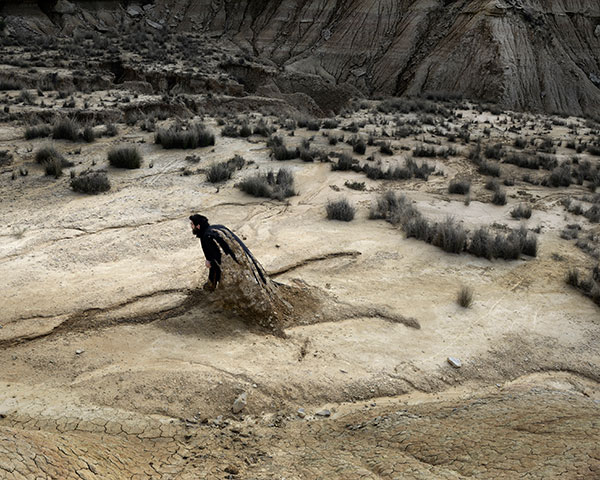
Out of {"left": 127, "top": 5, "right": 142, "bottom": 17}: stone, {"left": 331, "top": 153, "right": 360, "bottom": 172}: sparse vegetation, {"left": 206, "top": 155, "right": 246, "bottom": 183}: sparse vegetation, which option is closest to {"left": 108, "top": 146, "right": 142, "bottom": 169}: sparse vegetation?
{"left": 206, "top": 155, "right": 246, "bottom": 183}: sparse vegetation

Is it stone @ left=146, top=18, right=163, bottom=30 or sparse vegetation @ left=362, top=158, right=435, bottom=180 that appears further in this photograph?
stone @ left=146, top=18, right=163, bottom=30

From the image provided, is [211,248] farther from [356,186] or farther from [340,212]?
[356,186]

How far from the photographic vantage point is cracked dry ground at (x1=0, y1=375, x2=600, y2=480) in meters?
3.16

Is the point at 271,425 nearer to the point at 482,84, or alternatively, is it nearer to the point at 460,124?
the point at 460,124

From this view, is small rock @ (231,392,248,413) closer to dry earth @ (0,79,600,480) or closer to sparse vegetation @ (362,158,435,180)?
dry earth @ (0,79,600,480)

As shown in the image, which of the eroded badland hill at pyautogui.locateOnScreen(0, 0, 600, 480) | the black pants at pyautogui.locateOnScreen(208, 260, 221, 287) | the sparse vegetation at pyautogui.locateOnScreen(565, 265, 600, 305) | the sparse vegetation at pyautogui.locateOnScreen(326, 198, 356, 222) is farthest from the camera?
the sparse vegetation at pyautogui.locateOnScreen(326, 198, 356, 222)

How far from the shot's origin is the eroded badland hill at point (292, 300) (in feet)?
12.6

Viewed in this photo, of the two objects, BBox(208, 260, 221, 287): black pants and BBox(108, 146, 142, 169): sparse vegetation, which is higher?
BBox(108, 146, 142, 169): sparse vegetation

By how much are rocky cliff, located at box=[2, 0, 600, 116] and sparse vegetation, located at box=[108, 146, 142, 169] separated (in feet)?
73.2

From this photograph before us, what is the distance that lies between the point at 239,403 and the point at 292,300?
7.05ft

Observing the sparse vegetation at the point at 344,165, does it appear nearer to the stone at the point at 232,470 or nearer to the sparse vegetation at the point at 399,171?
the sparse vegetation at the point at 399,171

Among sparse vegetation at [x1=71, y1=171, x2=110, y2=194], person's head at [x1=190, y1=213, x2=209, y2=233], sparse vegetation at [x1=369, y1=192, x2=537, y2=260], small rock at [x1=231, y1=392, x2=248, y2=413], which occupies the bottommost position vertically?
small rock at [x1=231, y1=392, x2=248, y2=413]

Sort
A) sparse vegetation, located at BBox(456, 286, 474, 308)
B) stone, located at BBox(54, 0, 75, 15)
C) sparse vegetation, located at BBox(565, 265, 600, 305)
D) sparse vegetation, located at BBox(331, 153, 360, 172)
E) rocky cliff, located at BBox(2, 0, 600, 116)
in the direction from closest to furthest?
sparse vegetation, located at BBox(456, 286, 474, 308) < sparse vegetation, located at BBox(565, 265, 600, 305) < sparse vegetation, located at BBox(331, 153, 360, 172) < rocky cliff, located at BBox(2, 0, 600, 116) < stone, located at BBox(54, 0, 75, 15)

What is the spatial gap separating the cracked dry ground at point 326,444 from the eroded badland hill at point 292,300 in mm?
24
